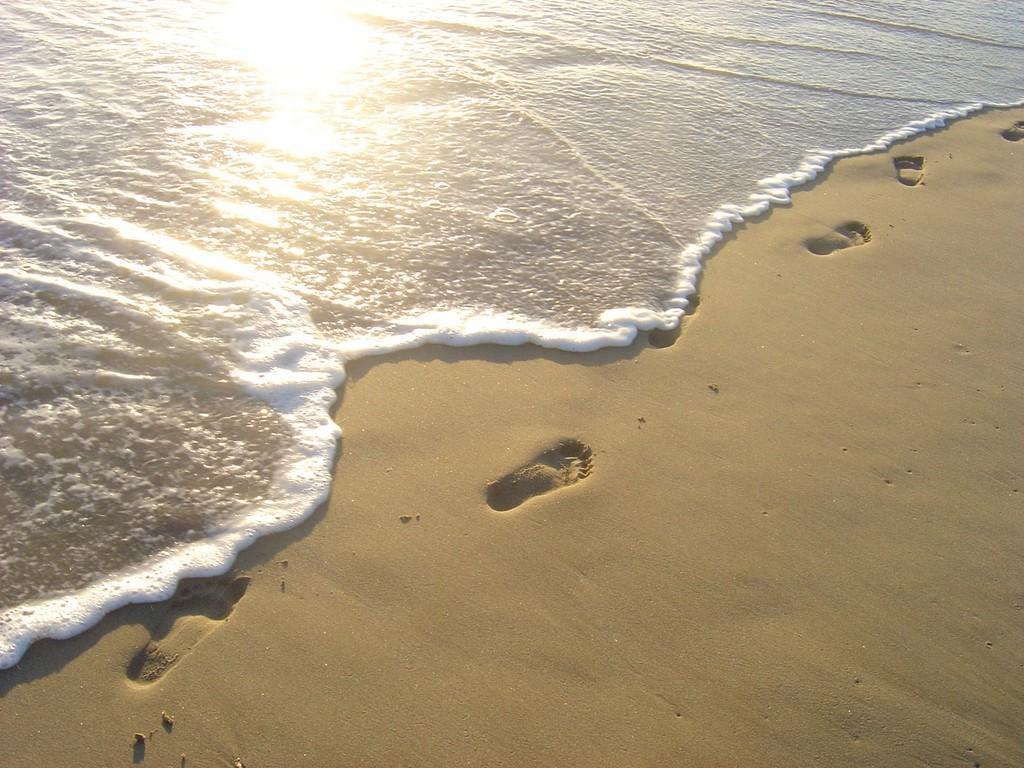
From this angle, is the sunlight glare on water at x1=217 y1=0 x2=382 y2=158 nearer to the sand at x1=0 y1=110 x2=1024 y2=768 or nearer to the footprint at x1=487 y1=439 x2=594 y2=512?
the sand at x1=0 y1=110 x2=1024 y2=768

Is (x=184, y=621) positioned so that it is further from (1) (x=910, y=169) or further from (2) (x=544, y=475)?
(1) (x=910, y=169)

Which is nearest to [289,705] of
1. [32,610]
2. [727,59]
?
[32,610]

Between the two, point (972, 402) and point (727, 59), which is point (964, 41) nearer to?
point (727, 59)

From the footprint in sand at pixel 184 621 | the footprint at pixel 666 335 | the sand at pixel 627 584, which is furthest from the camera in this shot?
the footprint at pixel 666 335

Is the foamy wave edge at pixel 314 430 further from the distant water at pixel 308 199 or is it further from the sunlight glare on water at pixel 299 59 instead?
the sunlight glare on water at pixel 299 59

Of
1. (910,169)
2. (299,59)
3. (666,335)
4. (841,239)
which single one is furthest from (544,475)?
(299,59)

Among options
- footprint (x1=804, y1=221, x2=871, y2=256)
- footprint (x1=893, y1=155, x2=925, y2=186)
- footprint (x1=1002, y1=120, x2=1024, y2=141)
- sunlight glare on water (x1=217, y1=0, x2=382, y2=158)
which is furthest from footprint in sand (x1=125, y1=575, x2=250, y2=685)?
footprint (x1=1002, y1=120, x2=1024, y2=141)

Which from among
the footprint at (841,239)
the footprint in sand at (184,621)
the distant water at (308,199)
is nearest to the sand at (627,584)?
the footprint in sand at (184,621)
